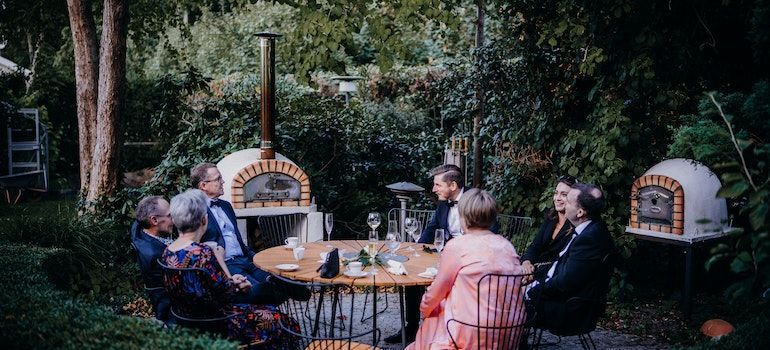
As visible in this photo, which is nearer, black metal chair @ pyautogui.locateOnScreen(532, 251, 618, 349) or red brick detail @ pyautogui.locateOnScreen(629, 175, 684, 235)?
black metal chair @ pyautogui.locateOnScreen(532, 251, 618, 349)

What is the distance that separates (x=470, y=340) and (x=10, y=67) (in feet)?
48.8

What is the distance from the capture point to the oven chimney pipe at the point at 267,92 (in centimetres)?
721

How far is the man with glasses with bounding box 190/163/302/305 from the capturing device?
5.23 m

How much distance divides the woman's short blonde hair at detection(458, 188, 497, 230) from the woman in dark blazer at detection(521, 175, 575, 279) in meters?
1.51

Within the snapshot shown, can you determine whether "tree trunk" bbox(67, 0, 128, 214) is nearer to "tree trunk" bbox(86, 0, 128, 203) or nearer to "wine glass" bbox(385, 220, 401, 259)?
"tree trunk" bbox(86, 0, 128, 203)

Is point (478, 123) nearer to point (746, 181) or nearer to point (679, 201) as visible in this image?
point (679, 201)

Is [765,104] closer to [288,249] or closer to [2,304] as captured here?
[288,249]

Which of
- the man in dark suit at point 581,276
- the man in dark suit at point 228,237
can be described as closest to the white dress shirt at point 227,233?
the man in dark suit at point 228,237

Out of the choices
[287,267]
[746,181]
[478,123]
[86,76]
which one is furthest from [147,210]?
[478,123]

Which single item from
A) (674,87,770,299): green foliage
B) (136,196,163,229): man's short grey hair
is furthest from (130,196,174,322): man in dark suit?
(674,87,770,299): green foliage

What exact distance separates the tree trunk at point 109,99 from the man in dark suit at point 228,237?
9.63 ft

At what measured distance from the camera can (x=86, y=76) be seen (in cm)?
845

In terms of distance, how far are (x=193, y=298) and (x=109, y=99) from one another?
15.2 ft

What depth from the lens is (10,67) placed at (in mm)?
15562
